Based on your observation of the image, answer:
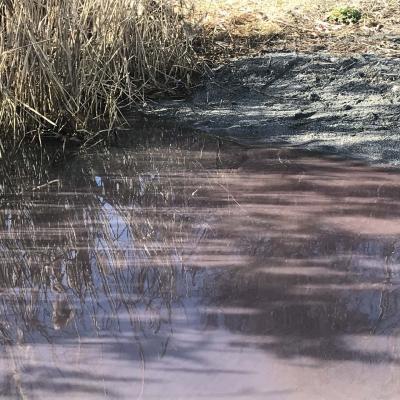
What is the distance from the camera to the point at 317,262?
366 centimetres

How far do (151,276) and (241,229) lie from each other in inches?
27.2

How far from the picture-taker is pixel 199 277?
3.55m

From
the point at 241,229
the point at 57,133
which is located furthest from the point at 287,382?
the point at 57,133

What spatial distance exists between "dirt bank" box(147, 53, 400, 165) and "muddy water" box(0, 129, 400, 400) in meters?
0.30

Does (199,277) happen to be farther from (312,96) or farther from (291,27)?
(291,27)

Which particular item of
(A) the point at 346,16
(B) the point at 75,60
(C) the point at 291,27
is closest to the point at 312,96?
(C) the point at 291,27

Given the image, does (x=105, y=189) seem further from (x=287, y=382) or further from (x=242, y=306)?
(x=287, y=382)

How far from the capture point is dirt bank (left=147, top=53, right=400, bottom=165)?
16.9 feet

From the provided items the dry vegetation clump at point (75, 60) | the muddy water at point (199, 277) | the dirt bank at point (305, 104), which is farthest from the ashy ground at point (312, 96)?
the dry vegetation clump at point (75, 60)

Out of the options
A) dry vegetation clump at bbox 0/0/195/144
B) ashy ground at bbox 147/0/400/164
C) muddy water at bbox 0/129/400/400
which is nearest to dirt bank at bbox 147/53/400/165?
ashy ground at bbox 147/0/400/164

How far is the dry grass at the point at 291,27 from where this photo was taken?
21.6ft

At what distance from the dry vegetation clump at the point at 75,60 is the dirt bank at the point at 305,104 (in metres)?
0.48

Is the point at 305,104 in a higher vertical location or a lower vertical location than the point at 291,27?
lower

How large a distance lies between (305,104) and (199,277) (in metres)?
2.57
